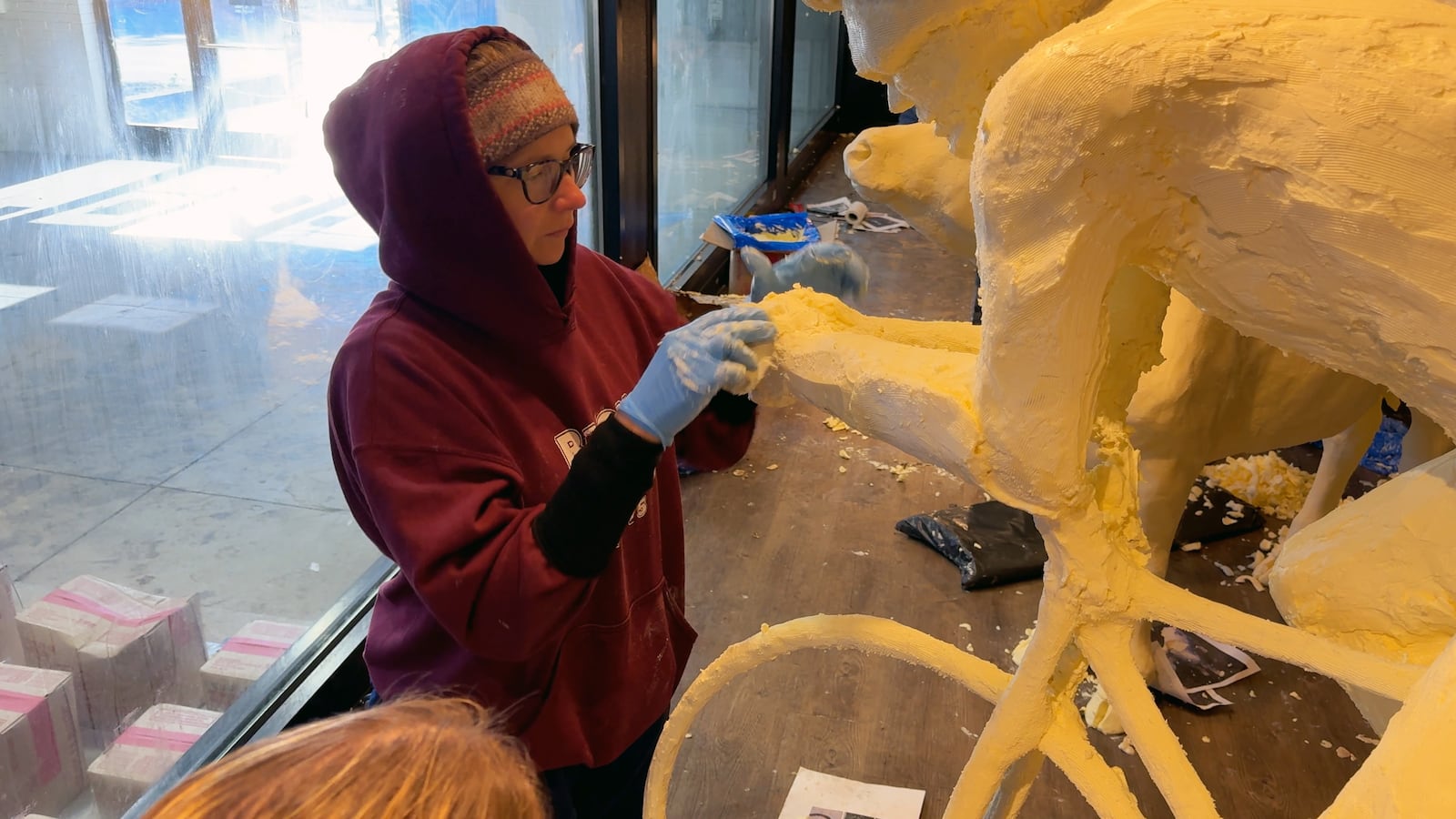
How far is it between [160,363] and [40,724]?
0.57m

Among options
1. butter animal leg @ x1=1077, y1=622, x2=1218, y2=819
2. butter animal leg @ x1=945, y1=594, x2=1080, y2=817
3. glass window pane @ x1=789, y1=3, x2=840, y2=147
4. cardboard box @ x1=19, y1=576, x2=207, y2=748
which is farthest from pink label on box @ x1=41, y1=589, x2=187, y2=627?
glass window pane @ x1=789, y1=3, x2=840, y2=147

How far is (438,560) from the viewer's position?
954 mm

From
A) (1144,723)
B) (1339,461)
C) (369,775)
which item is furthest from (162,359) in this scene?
(1339,461)

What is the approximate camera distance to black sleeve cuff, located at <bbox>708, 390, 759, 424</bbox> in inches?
52.1

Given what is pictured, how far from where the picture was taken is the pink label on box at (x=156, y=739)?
1566 millimetres

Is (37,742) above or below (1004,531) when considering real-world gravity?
above

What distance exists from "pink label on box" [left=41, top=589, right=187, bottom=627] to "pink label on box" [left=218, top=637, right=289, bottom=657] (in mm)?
169

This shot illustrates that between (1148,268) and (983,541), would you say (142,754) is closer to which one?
(1148,268)

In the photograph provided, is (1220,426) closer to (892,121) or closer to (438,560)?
(438,560)

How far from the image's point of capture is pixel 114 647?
154cm

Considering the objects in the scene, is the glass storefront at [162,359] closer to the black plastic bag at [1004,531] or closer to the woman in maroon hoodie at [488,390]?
the woman in maroon hoodie at [488,390]

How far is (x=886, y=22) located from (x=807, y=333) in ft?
0.96

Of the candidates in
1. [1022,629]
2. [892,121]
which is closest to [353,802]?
[1022,629]

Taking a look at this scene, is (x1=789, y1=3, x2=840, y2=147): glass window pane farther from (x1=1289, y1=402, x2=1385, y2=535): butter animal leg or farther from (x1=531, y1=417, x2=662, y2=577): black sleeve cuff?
(x1=531, y1=417, x2=662, y2=577): black sleeve cuff
